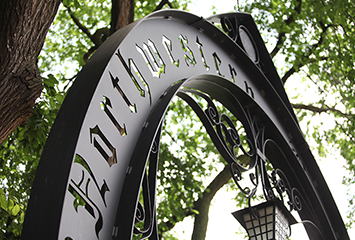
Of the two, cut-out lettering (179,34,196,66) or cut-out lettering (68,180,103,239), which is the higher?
cut-out lettering (179,34,196,66)

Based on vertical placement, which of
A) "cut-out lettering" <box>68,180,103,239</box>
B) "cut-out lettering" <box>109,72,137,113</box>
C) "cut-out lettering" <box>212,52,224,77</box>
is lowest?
"cut-out lettering" <box>68,180,103,239</box>

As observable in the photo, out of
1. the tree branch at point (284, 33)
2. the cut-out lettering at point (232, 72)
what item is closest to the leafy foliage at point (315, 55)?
the tree branch at point (284, 33)

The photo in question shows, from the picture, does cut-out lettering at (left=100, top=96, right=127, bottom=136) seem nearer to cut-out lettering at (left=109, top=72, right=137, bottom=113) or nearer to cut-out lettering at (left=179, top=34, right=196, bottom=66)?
cut-out lettering at (left=109, top=72, right=137, bottom=113)

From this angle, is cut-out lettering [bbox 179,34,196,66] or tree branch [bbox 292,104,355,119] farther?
tree branch [bbox 292,104,355,119]

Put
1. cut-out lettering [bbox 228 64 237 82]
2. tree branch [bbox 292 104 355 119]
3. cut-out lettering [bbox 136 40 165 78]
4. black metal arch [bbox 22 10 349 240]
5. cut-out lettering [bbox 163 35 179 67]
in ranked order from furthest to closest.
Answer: tree branch [bbox 292 104 355 119] < cut-out lettering [bbox 228 64 237 82] < cut-out lettering [bbox 163 35 179 67] < cut-out lettering [bbox 136 40 165 78] < black metal arch [bbox 22 10 349 240]

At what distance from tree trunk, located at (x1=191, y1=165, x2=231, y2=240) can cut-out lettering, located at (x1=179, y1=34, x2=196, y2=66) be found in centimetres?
692

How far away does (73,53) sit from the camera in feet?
35.0

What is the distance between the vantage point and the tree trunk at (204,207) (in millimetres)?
9445

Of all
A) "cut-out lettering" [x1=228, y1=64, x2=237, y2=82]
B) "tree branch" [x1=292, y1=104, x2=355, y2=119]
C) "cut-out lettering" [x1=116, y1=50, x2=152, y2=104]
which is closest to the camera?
"cut-out lettering" [x1=116, y1=50, x2=152, y2=104]

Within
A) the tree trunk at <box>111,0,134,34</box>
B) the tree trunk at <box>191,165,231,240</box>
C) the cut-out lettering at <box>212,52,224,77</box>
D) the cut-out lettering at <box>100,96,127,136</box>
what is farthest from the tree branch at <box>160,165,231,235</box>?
the cut-out lettering at <box>100,96,127,136</box>

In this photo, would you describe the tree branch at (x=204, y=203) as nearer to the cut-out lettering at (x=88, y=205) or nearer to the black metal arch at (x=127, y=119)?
the black metal arch at (x=127, y=119)

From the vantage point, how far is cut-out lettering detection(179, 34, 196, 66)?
8.13 ft

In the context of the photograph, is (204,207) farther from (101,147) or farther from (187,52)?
(101,147)

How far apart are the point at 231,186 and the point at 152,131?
385 inches
